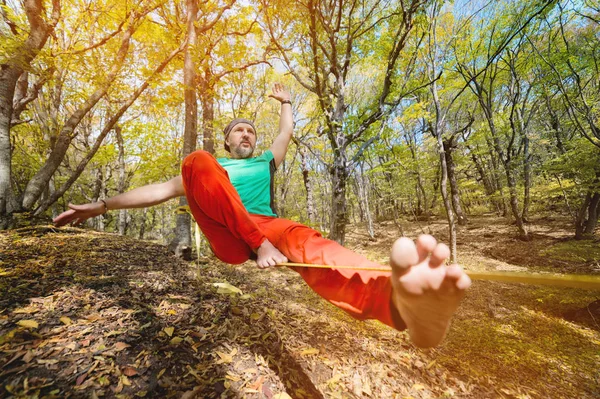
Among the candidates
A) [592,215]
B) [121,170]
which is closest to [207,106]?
[121,170]

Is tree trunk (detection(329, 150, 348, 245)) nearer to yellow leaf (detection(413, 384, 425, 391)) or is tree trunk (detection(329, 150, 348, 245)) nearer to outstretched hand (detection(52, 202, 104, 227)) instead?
yellow leaf (detection(413, 384, 425, 391))

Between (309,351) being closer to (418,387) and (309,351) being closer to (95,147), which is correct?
(418,387)

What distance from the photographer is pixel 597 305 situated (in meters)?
4.34

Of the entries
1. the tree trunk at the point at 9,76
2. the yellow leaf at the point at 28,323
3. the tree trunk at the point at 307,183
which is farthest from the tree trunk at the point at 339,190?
the tree trunk at the point at 307,183

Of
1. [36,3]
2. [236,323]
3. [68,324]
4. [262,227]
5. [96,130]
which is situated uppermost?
[96,130]

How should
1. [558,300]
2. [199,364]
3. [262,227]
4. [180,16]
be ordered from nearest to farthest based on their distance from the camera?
[199,364] < [262,227] < [558,300] < [180,16]

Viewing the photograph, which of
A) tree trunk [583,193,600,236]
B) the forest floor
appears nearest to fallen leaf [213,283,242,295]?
the forest floor

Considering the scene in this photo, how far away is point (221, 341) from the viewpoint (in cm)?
210

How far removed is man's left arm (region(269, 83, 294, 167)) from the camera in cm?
294

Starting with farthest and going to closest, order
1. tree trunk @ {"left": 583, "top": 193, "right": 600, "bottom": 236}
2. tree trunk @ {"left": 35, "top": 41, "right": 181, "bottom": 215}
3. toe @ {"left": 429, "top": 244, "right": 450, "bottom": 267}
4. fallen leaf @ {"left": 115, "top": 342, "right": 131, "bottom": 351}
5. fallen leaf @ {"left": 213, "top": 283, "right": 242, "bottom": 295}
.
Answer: tree trunk @ {"left": 583, "top": 193, "right": 600, "bottom": 236}
tree trunk @ {"left": 35, "top": 41, "right": 181, "bottom": 215}
fallen leaf @ {"left": 213, "top": 283, "right": 242, "bottom": 295}
fallen leaf @ {"left": 115, "top": 342, "right": 131, "bottom": 351}
toe @ {"left": 429, "top": 244, "right": 450, "bottom": 267}

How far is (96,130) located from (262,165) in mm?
14689

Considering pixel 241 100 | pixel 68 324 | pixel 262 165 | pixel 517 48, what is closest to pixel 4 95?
pixel 68 324

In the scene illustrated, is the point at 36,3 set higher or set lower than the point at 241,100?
lower

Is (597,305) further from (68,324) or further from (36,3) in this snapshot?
(36,3)
